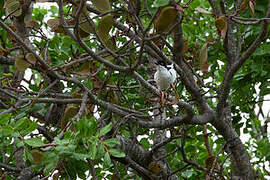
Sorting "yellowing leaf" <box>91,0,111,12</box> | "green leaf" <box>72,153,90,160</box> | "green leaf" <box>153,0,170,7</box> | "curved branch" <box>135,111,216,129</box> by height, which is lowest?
"green leaf" <box>72,153,90,160</box>

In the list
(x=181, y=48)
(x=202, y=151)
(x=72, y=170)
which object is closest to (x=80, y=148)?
(x=72, y=170)

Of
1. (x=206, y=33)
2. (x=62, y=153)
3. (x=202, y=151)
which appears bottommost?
(x=62, y=153)

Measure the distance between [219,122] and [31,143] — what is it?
3.49 ft

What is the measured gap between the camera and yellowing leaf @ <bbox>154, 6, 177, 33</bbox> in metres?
1.10

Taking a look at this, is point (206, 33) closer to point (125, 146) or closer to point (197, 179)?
point (197, 179)

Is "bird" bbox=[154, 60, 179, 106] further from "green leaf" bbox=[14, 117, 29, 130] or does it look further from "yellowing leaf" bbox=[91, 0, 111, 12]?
"green leaf" bbox=[14, 117, 29, 130]

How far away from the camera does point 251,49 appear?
1.61 m

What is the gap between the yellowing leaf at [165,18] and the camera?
1096 millimetres

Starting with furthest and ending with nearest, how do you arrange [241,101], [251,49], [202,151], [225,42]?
[202,151]
[241,101]
[225,42]
[251,49]

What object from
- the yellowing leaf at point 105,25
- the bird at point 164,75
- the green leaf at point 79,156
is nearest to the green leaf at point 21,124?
the green leaf at point 79,156

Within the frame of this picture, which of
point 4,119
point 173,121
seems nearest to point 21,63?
point 4,119

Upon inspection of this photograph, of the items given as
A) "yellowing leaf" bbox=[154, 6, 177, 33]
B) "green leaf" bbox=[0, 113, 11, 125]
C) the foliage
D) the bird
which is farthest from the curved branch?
"yellowing leaf" bbox=[154, 6, 177, 33]

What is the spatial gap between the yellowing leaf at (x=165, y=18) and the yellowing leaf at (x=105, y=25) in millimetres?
347

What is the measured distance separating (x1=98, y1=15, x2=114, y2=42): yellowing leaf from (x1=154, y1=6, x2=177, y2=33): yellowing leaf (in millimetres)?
347
